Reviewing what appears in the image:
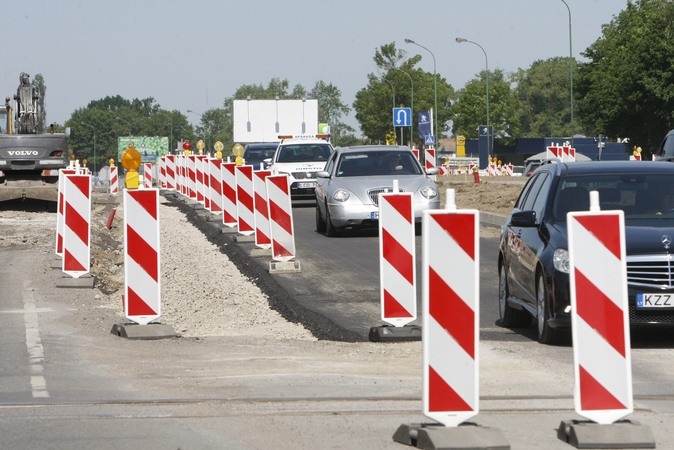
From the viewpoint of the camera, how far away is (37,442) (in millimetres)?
5812

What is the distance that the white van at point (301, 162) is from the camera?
31031 mm

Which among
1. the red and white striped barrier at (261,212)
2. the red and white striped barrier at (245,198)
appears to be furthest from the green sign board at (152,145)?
the red and white striped barrier at (261,212)

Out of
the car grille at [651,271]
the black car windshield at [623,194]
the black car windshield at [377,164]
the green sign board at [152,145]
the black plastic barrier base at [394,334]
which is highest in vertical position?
the green sign board at [152,145]

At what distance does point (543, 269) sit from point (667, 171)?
168cm

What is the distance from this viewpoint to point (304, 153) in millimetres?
31797

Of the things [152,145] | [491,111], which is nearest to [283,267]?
[491,111]

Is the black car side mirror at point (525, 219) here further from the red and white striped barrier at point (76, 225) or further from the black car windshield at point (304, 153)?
the black car windshield at point (304, 153)

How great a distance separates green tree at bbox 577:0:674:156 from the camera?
66.4m

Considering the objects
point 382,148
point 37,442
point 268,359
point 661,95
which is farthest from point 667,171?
point 661,95

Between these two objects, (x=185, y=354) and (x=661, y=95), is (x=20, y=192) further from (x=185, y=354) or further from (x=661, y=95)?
(x=661, y=95)

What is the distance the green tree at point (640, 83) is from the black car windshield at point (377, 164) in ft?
154

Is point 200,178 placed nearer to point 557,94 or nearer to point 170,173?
point 170,173

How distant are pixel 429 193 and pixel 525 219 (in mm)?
10793

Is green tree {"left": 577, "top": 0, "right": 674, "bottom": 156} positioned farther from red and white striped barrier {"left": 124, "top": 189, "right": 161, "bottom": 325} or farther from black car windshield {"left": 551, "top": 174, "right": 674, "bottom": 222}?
red and white striped barrier {"left": 124, "top": 189, "right": 161, "bottom": 325}
